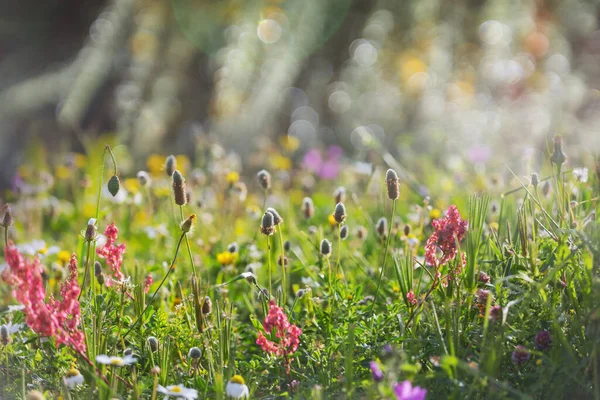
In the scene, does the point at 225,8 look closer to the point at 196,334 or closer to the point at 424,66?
the point at 424,66

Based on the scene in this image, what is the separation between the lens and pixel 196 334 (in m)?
0.88

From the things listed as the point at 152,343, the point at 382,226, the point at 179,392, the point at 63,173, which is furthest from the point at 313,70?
the point at 179,392

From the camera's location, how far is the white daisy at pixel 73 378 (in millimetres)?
764

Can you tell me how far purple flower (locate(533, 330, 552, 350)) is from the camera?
784 mm

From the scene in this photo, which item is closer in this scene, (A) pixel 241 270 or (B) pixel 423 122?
(A) pixel 241 270

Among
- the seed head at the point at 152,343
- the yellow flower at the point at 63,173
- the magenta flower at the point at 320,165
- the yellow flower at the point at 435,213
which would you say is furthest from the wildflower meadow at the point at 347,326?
the magenta flower at the point at 320,165

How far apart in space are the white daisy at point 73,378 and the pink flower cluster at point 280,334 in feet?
0.69

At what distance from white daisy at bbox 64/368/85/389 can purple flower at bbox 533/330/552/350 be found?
0.53m

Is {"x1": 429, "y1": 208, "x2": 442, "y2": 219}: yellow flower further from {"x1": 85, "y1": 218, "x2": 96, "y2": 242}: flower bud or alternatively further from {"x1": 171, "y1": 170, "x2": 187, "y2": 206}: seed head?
{"x1": 85, "y1": 218, "x2": 96, "y2": 242}: flower bud

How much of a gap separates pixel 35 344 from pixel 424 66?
165 cm

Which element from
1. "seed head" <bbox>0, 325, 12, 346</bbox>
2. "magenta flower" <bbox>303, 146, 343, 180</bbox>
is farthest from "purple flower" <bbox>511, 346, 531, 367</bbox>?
"magenta flower" <bbox>303, 146, 343, 180</bbox>

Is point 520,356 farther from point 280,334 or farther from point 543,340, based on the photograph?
point 280,334

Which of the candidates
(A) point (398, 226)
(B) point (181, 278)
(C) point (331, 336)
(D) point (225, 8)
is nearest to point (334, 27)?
(D) point (225, 8)

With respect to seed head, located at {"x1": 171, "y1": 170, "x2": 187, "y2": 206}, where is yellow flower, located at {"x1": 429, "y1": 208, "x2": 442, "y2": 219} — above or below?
below
